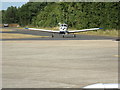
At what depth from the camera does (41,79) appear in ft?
44.3

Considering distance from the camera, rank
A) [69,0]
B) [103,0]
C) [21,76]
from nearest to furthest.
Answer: [21,76] → [103,0] → [69,0]

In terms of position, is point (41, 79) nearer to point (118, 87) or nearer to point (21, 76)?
point (21, 76)

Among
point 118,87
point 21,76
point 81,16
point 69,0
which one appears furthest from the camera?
point 69,0

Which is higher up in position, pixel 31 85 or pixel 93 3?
pixel 93 3

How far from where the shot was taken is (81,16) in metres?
77.6

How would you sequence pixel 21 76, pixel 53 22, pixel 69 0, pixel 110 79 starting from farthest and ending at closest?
pixel 53 22
pixel 69 0
pixel 21 76
pixel 110 79

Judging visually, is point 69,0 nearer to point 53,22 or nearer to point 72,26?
point 72,26

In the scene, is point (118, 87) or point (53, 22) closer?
point (118, 87)

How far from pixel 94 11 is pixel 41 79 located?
59.8 meters

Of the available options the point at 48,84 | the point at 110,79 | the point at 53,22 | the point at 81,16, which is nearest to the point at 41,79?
the point at 48,84

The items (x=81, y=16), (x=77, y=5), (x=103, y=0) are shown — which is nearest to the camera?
(x=103, y=0)

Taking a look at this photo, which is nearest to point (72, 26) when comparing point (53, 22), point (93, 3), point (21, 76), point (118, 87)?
point (93, 3)

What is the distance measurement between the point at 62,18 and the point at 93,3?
2448 cm

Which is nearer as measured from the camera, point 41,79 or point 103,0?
point 41,79
